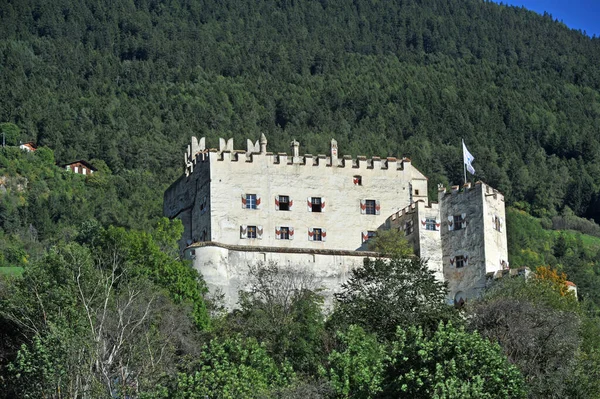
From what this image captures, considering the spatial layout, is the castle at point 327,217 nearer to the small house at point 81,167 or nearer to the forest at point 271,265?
the forest at point 271,265

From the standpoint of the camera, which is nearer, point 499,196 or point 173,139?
point 499,196

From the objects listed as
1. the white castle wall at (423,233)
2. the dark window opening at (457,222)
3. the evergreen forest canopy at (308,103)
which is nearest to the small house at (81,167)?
the evergreen forest canopy at (308,103)

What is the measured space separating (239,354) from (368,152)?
89.3m

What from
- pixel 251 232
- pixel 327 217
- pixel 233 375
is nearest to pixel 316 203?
pixel 327 217

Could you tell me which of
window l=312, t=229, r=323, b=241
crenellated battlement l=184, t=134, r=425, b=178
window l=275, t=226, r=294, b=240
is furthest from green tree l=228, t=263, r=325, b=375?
crenellated battlement l=184, t=134, r=425, b=178

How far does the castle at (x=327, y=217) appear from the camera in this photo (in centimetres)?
5931

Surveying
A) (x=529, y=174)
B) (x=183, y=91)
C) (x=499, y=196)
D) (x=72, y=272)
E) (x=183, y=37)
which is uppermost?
(x=183, y=37)

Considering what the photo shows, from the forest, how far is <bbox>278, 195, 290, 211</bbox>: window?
522 cm

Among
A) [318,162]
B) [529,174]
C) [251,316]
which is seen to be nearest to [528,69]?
[529,174]

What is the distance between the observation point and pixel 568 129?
16638cm

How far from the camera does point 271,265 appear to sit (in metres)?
58.3

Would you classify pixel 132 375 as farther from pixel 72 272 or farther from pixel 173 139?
pixel 173 139

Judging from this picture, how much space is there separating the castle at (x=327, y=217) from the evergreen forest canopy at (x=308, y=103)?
54554mm

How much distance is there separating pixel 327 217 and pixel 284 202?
239cm
